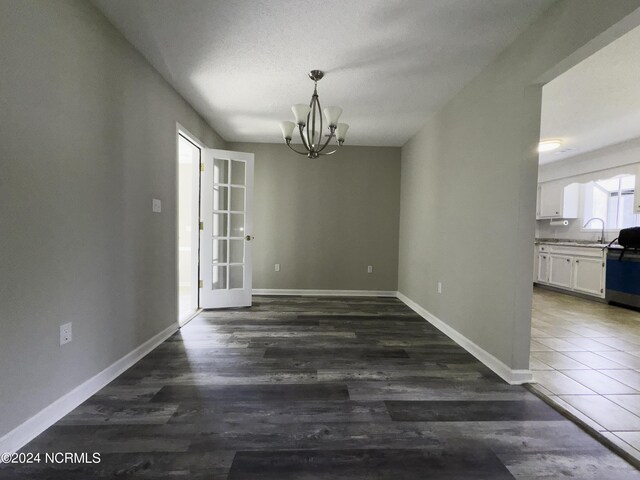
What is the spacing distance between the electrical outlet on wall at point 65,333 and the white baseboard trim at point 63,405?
0.30m

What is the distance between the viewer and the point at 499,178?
2.20 metres

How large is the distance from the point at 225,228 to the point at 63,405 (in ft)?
8.36

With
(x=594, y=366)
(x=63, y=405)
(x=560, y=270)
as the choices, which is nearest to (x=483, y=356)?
(x=594, y=366)

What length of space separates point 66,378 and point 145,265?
97 cm

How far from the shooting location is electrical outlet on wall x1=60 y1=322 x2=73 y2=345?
161 cm

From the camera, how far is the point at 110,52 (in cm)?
196

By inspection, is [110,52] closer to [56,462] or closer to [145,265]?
[145,265]

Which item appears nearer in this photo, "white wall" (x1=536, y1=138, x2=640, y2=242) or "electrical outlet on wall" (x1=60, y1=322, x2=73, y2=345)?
"electrical outlet on wall" (x1=60, y1=322, x2=73, y2=345)

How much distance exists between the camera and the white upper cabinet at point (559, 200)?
18.0ft

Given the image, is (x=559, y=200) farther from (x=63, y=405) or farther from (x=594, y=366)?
(x=63, y=405)

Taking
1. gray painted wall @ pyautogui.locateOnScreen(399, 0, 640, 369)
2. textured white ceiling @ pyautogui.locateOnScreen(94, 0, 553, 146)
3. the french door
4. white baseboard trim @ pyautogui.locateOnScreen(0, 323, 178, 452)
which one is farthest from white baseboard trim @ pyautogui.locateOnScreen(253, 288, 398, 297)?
textured white ceiling @ pyautogui.locateOnScreen(94, 0, 553, 146)

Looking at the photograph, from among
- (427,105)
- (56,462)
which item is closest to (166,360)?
(56,462)

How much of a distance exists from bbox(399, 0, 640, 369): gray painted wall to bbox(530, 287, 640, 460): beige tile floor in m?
0.33

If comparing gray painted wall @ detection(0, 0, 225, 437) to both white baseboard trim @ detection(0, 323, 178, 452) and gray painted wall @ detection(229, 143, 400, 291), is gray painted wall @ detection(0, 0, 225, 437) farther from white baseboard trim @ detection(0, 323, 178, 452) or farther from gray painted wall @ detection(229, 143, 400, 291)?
gray painted wall @ detection(229, 143, 400, 291)
